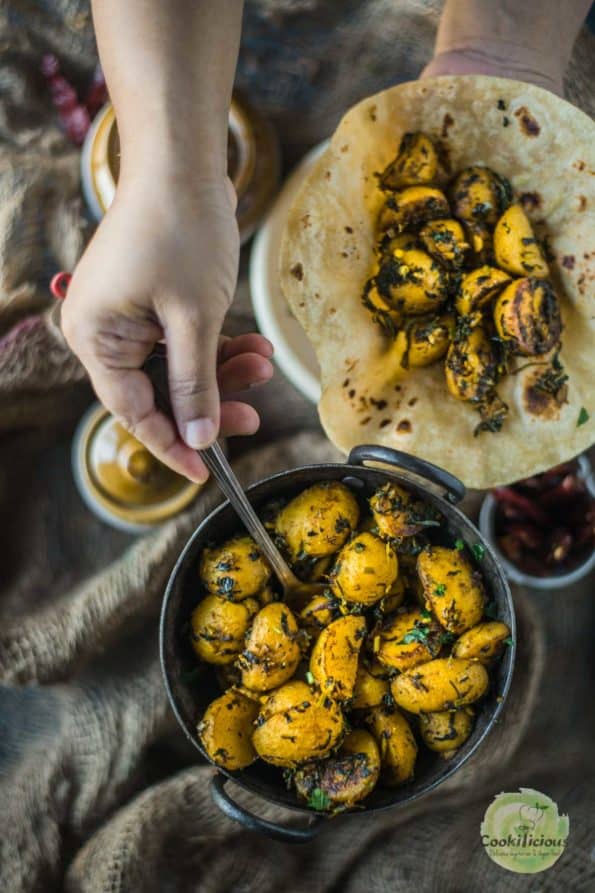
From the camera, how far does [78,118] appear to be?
1136 millimetres

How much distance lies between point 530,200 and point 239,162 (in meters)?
0.40

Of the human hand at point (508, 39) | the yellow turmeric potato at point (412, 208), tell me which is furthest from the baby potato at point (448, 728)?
the human hand at point (508, 39)

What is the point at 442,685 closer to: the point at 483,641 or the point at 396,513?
the point at 483,641

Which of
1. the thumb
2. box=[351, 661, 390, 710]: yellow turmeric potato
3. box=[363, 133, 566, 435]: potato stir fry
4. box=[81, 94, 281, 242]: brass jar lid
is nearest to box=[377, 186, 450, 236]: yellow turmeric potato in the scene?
box=[363, 133, 566, 435]: potato stir fry

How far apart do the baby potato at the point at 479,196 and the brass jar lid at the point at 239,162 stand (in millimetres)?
293

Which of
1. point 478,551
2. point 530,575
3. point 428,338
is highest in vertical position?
point 428,338

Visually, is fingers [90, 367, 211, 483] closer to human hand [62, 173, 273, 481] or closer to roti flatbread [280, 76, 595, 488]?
human hand [62, 173, 273, 481]

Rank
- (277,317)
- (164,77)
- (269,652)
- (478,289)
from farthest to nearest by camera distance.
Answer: (277,317), (478,289), (269,652), (164,77)

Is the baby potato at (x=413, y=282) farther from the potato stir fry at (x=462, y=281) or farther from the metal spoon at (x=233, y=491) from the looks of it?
the metal spoon at (x=233, y=491)

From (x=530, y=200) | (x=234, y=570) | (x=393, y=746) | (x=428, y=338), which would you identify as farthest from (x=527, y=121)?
(x=393, y=746)

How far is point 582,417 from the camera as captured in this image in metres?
0.98

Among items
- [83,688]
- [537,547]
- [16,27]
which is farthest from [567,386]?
[16,27]

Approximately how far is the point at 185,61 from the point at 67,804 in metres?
0.95

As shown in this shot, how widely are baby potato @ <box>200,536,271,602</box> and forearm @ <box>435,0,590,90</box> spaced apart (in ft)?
2.50
